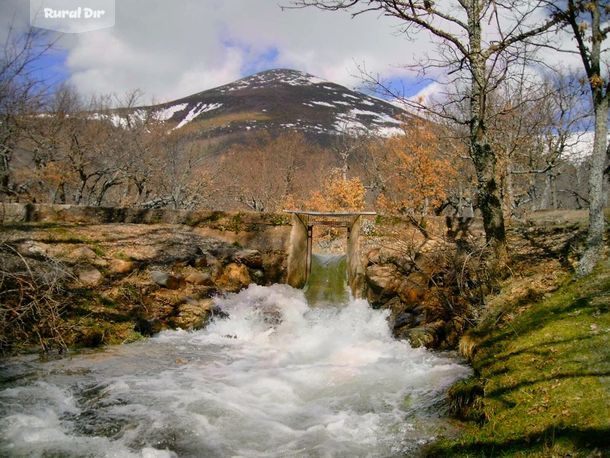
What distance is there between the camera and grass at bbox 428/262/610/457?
407cm

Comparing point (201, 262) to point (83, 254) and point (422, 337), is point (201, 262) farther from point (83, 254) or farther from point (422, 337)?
point (422, 337)

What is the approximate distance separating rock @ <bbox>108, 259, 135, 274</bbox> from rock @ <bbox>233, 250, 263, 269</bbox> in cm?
280

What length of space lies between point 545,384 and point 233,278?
821 cm

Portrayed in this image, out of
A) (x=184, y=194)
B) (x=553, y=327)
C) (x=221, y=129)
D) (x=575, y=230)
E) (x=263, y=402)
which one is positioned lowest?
(x=263, y=402)

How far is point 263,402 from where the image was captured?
6.64 meters

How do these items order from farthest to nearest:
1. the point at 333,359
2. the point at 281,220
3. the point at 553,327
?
the point at 281,220 → the point at 333,359 → the point at 553,327

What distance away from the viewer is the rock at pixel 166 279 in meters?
10.5

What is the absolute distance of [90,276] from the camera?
9805mm

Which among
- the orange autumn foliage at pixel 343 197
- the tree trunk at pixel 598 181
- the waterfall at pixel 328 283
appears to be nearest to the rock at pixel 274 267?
the waterfall at pixel 328 283

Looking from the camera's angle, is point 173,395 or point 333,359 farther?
point 333,359

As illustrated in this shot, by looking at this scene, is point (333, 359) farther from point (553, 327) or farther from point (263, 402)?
point (553, 327)

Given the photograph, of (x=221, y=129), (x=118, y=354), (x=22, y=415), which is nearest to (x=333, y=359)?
(x=118, y=354)

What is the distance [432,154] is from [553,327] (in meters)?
26.2

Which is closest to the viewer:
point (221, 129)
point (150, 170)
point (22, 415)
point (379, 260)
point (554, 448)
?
point (554, 448)
